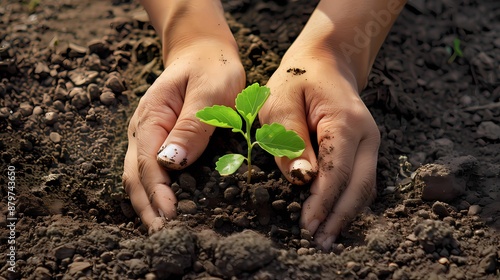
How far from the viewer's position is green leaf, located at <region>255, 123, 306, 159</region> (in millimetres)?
2184

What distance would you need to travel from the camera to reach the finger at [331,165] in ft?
7.42

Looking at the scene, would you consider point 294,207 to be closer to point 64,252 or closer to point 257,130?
point 257,130

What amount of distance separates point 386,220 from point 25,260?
132cm

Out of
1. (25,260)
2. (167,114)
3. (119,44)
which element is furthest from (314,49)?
(25,260)

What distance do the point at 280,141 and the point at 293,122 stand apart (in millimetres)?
196

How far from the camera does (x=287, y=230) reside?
2287mm

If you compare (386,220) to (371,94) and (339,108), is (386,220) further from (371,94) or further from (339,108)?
(371,94)

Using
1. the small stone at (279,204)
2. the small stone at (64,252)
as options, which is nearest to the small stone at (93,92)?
the small stone at (64,252)

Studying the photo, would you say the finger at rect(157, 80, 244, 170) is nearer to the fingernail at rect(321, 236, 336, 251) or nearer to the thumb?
the thumb

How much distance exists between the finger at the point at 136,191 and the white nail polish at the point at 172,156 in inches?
4.1

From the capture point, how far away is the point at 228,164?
220 cm

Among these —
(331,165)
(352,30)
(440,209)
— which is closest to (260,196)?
(331,165)

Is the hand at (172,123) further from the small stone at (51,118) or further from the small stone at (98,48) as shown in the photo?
the small stone at (98,48)

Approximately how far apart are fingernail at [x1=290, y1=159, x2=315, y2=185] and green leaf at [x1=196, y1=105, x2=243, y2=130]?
0.26 m
